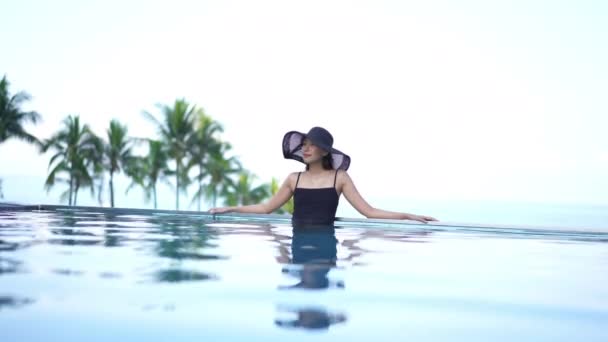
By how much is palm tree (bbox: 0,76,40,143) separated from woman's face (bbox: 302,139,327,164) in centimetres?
2604

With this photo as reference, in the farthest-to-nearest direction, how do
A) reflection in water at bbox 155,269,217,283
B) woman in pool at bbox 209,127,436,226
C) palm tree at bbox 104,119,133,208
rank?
palm tree at bbox 104,119,133,208 → woman in pool at bbox 209,127,436,226 → reflection in water at bbox 155,269,217,283

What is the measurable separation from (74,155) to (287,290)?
32619mm

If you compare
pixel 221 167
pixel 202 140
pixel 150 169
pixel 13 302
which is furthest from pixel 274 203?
pixel 150 169

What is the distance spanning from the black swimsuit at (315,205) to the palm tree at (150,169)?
26596 millimetres

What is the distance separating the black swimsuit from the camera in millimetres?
5309

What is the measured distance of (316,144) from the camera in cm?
518

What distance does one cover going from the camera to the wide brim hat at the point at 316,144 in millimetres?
5168

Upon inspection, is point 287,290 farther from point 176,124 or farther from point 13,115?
point 176,124

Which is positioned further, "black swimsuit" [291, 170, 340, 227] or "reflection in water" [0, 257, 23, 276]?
"black swimsuit" [291, 170, 340, 227]

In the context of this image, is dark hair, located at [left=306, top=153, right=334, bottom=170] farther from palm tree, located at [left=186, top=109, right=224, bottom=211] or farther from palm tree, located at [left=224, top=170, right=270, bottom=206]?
palm tree, located at [left=224, top=170, right=270, bottom=206]

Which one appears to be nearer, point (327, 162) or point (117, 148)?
point (327, 162)

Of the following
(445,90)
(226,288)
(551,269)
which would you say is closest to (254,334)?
(226,288)

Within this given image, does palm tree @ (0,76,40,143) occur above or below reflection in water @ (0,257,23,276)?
above

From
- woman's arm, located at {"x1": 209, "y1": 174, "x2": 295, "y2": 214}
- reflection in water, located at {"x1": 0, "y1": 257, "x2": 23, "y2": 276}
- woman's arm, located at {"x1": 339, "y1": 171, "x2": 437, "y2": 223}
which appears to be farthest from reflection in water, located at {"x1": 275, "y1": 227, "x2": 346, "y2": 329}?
reflection in water, located at {"x1": 0, "y1": 257, "x2": 23, "y2": 276}
